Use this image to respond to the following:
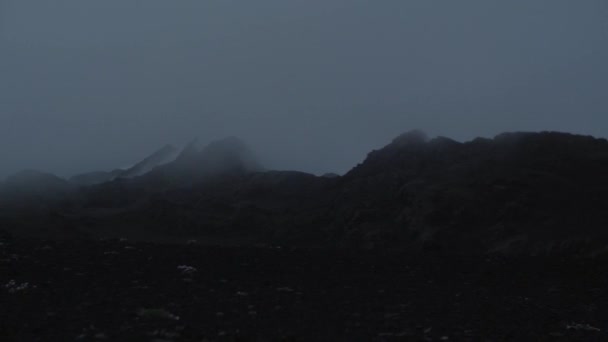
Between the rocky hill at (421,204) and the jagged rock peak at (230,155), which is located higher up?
the jagged rock peak at (230,155)

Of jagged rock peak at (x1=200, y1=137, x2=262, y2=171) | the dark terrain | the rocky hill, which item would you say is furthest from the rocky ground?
jagged rock peak at (x1=200, y1=137, x2=262, y2=171)

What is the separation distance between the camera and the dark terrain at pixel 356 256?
605 inches

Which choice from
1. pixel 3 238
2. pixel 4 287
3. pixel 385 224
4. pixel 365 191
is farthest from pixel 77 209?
pixel 4 287

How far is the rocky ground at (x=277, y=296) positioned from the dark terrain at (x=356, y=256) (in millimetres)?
63

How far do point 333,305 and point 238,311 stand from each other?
8.07ft

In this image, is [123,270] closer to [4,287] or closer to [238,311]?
[4,287]

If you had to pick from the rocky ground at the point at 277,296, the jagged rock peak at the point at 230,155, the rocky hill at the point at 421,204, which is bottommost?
the rocky ground at the point at 277,296

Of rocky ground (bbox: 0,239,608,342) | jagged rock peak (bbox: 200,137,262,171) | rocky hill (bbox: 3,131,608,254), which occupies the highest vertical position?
jagged rock peak (bbox: 200,137,262,171)

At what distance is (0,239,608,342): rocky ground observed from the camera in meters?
14.4

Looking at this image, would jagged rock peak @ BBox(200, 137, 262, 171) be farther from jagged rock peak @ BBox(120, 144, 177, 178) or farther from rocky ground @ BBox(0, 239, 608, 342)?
rocky ground @ BBox(0, 239, 608, 342)

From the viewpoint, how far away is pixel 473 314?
17438 mm

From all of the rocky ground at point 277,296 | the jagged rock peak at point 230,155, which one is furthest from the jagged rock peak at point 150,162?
the rocky ground at point 277,296

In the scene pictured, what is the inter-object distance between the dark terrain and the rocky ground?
6cm

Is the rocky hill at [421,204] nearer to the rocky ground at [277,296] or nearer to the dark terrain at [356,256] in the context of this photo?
the dark terrain at [356,256]
